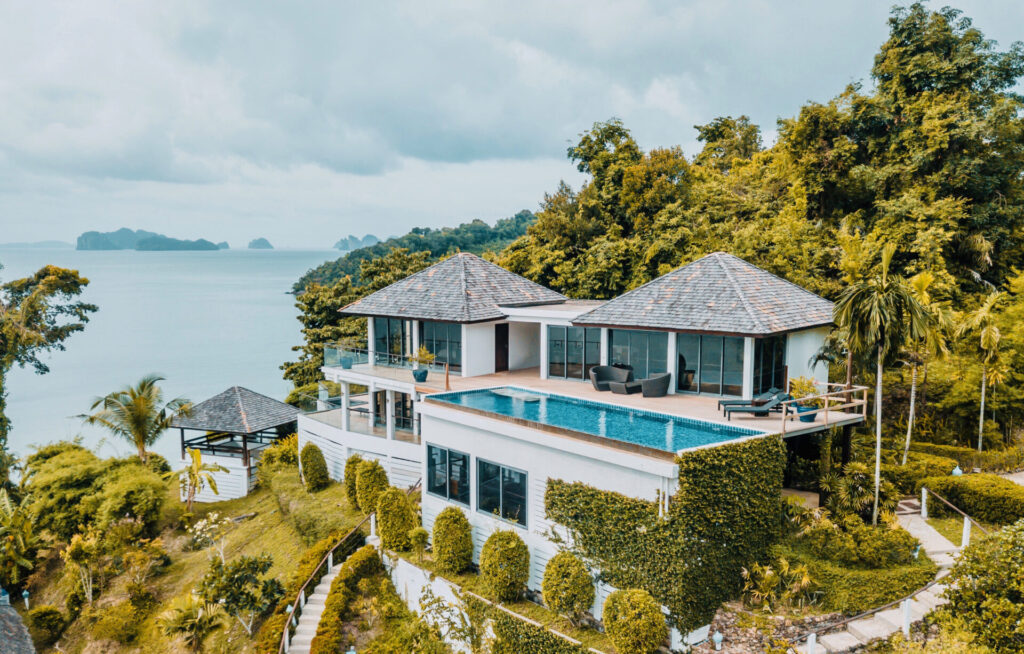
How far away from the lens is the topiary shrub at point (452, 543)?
1546cm

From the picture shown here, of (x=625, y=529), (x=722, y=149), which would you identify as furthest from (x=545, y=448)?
(x=722, y=149)

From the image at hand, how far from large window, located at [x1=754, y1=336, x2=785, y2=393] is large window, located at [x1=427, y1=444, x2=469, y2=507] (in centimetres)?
901

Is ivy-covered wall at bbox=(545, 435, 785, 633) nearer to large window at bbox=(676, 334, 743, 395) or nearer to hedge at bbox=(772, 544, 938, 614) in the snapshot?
hedge at bbox=(772, 544, 938, 614)

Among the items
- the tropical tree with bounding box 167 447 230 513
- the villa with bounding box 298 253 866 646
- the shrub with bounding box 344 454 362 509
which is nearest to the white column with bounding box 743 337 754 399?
the villa with bounding box 298 253 866 646

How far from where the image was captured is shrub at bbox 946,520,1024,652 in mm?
9727

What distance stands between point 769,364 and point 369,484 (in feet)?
43.4

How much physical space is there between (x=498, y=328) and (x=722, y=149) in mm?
31258

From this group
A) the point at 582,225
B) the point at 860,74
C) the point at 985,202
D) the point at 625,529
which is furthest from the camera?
the point at 582,225

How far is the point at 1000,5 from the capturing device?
84.4ft

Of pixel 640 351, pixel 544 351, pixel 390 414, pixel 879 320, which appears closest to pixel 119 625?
pixel 390 414

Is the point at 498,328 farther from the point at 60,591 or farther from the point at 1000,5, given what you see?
the point at 1000,5

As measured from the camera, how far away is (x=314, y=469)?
2425 cm

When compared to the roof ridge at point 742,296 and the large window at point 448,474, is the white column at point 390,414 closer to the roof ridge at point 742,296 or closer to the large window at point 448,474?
the large window at point 448,474

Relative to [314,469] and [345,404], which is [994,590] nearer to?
[345,404]
